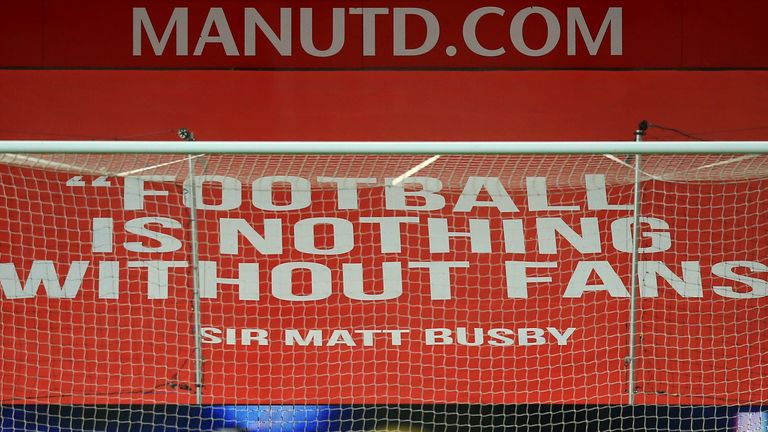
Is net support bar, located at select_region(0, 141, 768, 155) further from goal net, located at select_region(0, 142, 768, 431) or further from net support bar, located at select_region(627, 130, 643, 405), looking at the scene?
goal net, located at select_region(0, 142, 768, 431)

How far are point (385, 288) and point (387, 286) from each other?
0.01 meters

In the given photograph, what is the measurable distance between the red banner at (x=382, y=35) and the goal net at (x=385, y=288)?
606 millimetres

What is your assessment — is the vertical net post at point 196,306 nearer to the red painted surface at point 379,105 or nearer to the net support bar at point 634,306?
the red painted surface at point 379,105

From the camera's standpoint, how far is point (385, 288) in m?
3.71

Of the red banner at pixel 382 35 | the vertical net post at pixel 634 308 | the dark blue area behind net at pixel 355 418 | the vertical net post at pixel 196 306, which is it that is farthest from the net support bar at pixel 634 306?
the vertical net post at pixel 196 306

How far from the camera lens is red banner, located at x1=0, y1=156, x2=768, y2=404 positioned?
3.65 m

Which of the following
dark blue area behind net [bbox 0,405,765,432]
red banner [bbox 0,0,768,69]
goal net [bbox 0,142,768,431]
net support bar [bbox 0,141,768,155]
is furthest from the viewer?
red banner [bbox 0,0,768,69]

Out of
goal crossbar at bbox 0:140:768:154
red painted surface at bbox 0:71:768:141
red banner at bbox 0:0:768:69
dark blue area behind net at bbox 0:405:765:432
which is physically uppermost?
red banner at bbox 0:0:768:69

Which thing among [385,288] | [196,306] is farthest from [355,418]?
[196,306]

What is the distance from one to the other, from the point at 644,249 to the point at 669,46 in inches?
39.9

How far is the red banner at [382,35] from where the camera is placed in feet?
12.8

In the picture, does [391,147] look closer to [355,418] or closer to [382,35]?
[382,35]

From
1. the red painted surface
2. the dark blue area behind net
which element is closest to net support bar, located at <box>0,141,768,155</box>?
the red painted surface

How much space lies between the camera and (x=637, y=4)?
3934 millimetres
